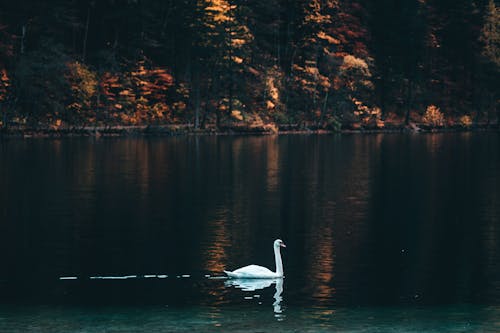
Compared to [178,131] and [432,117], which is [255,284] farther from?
[432,117]

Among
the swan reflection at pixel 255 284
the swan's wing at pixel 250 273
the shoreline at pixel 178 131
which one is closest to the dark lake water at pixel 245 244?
the swan reflection at pixel 255 284

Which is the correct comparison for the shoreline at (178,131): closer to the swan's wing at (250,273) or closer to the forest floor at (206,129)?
the forest floor at (206,129)

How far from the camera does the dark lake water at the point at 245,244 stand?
81.5 feet

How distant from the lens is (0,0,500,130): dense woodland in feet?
330

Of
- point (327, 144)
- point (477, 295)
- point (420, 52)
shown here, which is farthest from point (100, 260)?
point (420, 52)

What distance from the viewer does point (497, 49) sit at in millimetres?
136625

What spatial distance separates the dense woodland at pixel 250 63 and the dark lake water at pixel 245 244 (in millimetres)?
29041

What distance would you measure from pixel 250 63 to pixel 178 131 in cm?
1397

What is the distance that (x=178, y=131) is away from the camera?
110 meters

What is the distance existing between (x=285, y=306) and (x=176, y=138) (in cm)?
7903

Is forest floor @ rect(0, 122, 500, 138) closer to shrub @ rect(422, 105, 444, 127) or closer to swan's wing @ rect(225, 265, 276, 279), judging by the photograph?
shrub @ rect(422, 105, 444, 127)

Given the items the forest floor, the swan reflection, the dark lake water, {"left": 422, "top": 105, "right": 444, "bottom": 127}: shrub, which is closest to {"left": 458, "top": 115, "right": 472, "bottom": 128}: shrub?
the forest floor

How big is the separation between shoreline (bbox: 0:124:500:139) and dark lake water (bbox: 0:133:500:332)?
81.6ft

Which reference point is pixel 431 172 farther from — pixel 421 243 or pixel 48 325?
pixel 48 325
